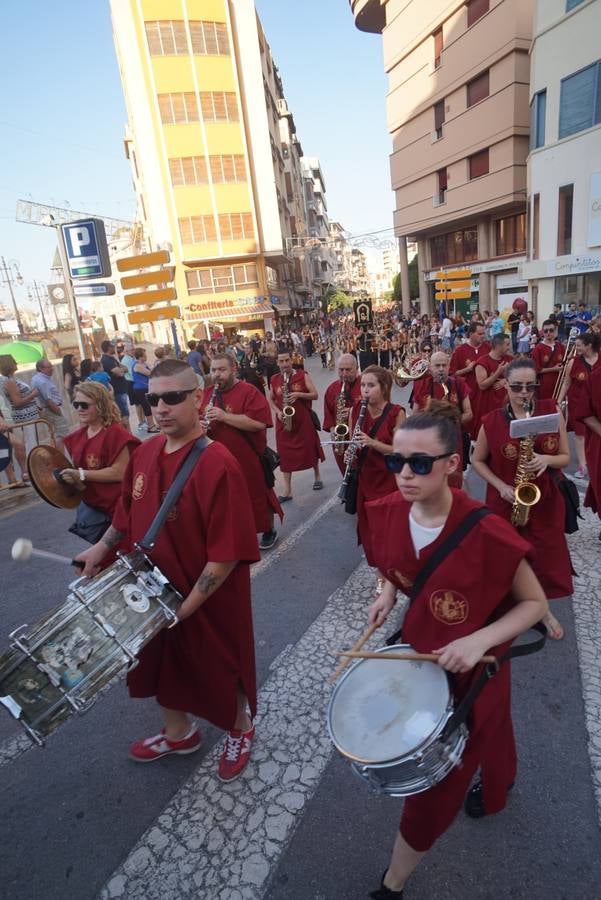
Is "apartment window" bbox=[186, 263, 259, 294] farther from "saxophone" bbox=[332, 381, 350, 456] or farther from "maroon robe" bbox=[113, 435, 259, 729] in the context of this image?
"maroon robe" bbox=[113, 435, 259, 729]

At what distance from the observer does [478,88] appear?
2897cm

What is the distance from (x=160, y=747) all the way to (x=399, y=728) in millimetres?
1878

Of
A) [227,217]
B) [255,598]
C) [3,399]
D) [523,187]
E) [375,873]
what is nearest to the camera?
[375,873]

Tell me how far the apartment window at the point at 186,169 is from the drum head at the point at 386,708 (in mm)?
38087

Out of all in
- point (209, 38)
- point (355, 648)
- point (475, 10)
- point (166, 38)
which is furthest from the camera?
point (209, 38)

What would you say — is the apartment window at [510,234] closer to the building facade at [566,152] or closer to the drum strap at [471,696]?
the building facade at [566,152]

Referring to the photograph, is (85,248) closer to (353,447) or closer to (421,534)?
(353,447)

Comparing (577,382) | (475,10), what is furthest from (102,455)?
(475,10)

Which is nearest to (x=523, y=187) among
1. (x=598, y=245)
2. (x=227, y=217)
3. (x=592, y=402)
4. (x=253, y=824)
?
(x=598, y=245)

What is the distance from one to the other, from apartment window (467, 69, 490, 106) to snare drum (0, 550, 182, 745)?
3485cm

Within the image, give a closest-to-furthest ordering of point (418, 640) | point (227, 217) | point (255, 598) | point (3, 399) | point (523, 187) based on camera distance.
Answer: point (418, 640)
point (255, 598)
point (3, 399)
point (523, 187)
point (227, 217)

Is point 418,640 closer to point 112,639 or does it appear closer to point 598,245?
point 112,639

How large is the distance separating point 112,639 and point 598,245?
23611mm

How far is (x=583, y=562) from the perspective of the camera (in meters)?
4.68
